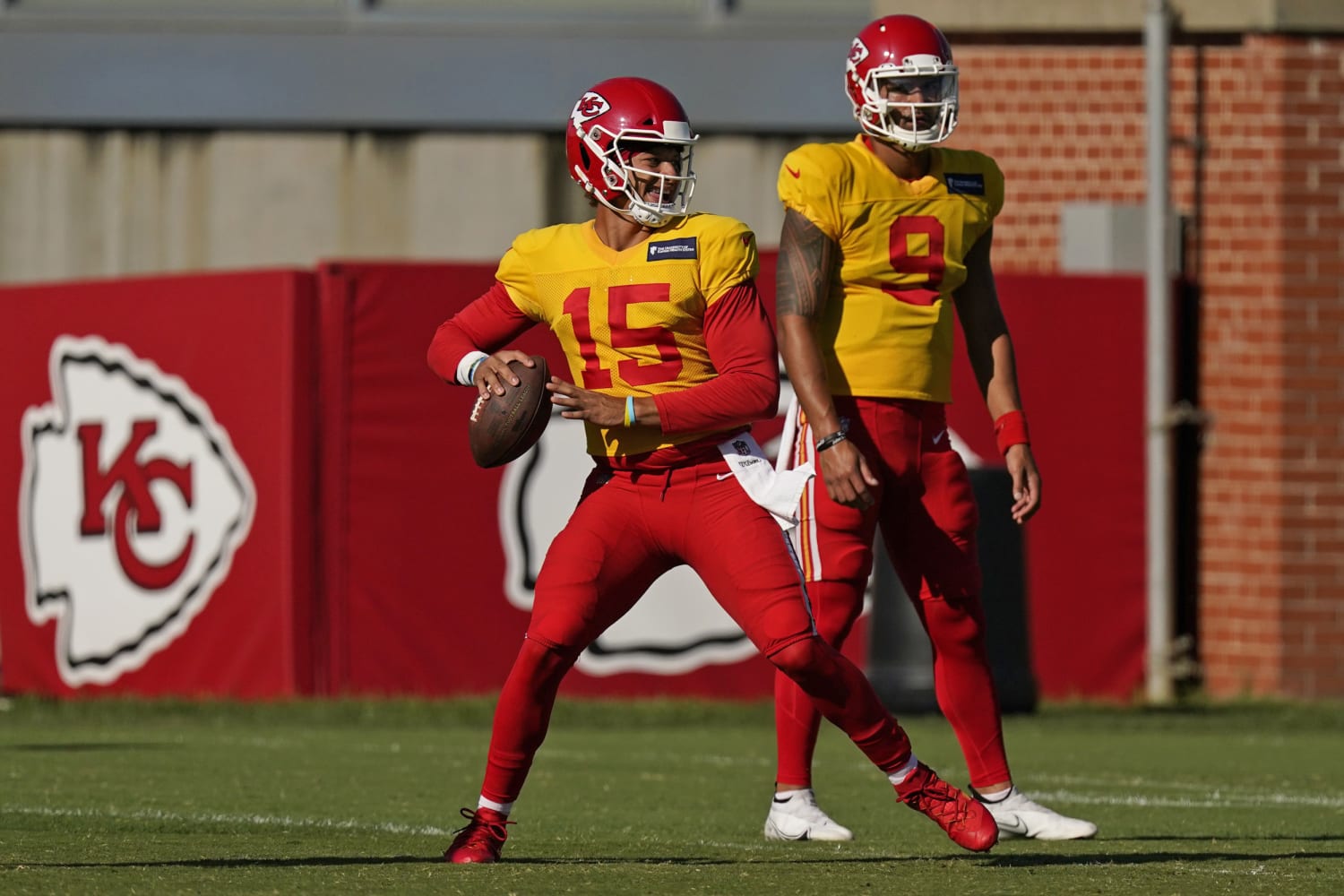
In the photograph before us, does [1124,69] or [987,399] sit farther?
[1124,69]

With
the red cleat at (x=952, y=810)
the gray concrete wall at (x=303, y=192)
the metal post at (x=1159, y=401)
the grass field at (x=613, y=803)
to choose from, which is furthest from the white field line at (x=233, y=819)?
the gray concrete wall at (x=303, y=192)

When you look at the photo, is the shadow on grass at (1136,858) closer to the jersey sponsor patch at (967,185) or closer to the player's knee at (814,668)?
the player's knee at (814,668)

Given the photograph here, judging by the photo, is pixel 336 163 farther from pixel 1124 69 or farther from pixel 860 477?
pixel 860 477

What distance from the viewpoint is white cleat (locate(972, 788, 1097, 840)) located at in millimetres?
6469

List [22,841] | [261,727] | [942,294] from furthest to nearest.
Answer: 1. [261,727]
2. [942,294]
3. [22,841]

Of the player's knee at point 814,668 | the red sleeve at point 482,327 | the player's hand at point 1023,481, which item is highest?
the red sleeve at point 482,327

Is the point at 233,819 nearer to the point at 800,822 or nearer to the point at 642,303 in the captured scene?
the point at 800,822

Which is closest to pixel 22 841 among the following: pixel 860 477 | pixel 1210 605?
pixel 860 477

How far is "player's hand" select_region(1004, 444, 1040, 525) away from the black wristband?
54cm

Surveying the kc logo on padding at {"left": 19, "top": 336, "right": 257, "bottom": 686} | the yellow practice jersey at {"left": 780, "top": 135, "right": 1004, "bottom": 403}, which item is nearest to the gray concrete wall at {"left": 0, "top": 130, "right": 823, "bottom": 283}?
the kc logo on padding at {"left": 19, "top": 336, "right": 257, "bottom": 686}

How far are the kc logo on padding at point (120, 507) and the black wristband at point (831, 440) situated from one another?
6.80 meters

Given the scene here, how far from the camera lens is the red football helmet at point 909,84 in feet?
21.2

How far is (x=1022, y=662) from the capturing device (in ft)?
39.6

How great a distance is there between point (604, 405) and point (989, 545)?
6.60 metres
